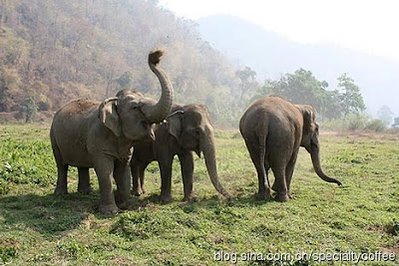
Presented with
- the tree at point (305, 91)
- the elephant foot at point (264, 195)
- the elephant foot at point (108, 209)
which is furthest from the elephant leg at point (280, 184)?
the tree at point (305, 91)

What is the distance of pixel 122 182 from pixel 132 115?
5.04 feet

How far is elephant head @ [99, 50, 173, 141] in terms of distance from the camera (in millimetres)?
8867

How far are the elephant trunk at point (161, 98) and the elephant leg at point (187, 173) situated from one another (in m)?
2.17

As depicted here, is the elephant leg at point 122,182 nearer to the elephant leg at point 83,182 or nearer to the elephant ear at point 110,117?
the elephant ear at point 110,117

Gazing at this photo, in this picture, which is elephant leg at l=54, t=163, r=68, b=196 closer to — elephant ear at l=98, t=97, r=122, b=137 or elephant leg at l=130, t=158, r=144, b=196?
elephant leg at l=130, t=158, r=144, b=196

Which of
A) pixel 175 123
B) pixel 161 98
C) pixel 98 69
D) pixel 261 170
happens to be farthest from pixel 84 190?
pixel 98 69

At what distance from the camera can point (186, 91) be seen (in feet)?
306

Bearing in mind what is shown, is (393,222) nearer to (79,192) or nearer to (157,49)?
(157,49)

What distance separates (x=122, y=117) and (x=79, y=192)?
2875 mm

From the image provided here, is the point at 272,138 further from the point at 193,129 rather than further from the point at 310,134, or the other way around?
the point at 310,134

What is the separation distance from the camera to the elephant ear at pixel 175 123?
1051cm

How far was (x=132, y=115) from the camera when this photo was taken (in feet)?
30.2

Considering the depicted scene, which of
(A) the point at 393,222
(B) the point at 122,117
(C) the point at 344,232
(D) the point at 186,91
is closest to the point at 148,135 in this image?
(B) the point at 122,117

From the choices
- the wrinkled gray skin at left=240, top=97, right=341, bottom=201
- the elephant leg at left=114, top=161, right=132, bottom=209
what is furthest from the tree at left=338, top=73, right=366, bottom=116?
the elephant leg at left=114, top=161, right=132, bottom=209
